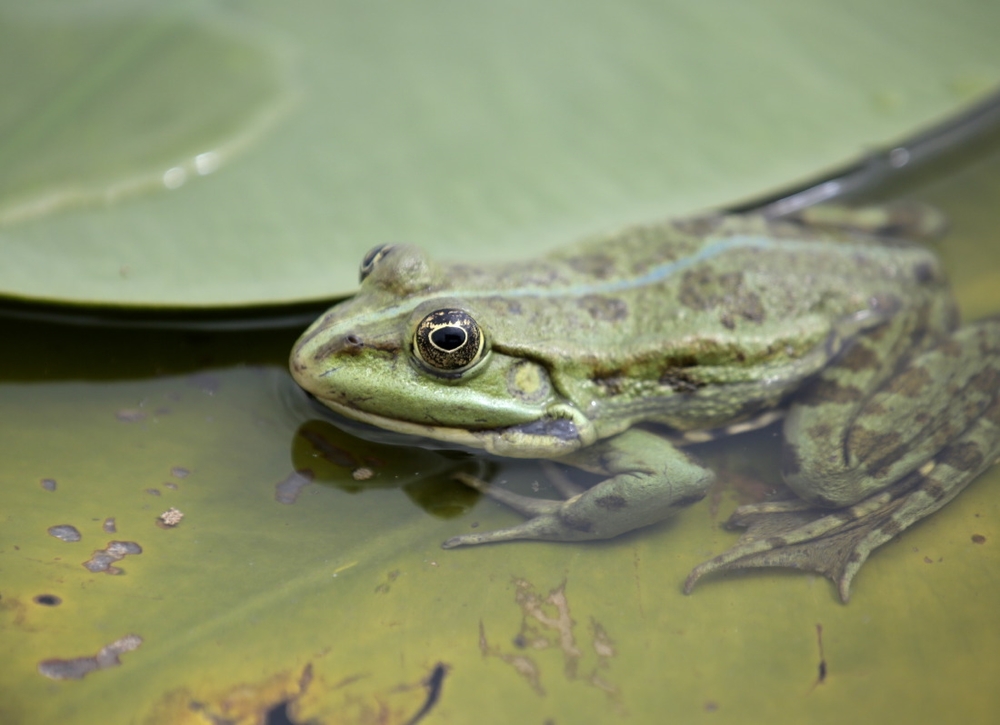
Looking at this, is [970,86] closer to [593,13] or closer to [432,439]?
[593,13]

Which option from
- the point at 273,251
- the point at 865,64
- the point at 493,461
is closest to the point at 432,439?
the point at 493,461

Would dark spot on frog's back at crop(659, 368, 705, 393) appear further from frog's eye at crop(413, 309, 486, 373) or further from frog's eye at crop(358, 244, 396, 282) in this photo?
frog's eye at crop(358, 244, 396, 282)

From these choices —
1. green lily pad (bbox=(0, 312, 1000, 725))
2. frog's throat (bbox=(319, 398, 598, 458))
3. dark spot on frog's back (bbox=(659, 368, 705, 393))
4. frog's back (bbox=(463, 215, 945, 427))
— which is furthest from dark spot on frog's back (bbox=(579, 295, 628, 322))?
green lily pad (bbox=(0, 312, 1000, 725))

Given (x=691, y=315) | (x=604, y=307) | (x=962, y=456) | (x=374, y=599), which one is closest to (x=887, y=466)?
(x=962, y=456)

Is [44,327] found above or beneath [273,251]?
beneath

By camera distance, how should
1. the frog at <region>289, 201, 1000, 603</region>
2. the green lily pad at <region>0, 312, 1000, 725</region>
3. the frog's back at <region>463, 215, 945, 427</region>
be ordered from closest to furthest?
the green lily pad at <region>0, 312, 1000, 725</region> → the frog at <region>289, 201, 1000, 603</region> → the frog's back at <region>463, 215, 945, 427</region>

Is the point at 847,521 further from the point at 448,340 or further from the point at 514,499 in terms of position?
the point at 448,340
